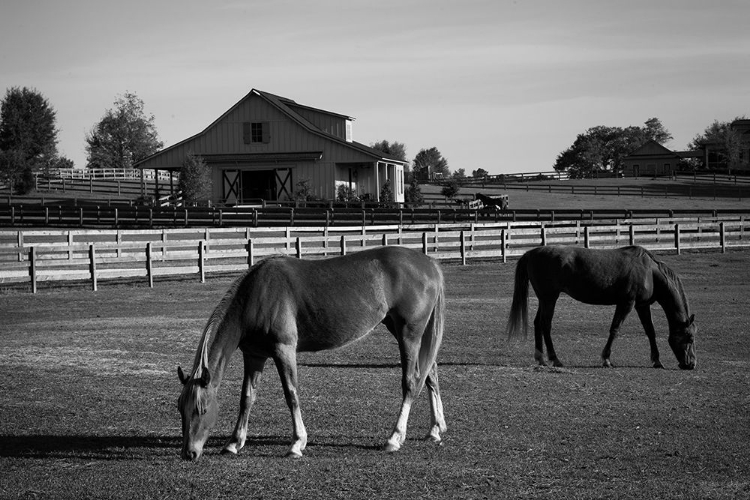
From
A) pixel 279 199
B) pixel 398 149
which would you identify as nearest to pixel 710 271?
pixel 279 199

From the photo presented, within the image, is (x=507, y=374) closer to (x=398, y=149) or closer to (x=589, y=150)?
(x=398, y=149)

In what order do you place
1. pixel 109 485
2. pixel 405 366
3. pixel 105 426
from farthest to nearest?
pixel 105 426 → pixel 405 366 → pixel 109 485

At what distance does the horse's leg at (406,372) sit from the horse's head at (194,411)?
1.62 meters

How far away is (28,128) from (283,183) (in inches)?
1357

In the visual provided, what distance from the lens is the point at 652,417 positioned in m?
8.70

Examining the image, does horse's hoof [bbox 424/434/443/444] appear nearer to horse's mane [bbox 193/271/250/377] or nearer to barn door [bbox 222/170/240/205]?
horse's mane [bbox 193/271/250/377]

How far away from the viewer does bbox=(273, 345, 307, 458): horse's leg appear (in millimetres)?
6996

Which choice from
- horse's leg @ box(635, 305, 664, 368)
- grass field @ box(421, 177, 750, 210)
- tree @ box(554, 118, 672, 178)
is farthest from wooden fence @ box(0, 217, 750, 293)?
tree @ box(554, 118, 672, 178)

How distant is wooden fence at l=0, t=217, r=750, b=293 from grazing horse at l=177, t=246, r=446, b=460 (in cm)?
1568

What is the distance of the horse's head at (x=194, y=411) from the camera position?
6531 mm

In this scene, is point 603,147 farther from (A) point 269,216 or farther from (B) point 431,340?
(B) point 431,340

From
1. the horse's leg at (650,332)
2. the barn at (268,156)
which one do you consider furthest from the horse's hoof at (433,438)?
the barn at (268,156)

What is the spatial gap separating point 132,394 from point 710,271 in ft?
75.7

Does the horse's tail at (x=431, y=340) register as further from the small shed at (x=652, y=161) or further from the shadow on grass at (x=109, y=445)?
the small shed at (x=652, y=161)
